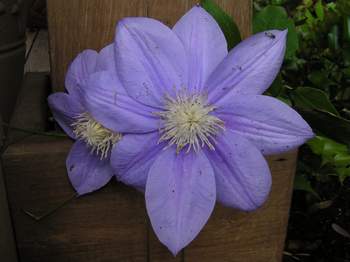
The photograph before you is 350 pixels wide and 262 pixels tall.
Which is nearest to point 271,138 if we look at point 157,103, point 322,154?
point 157,103

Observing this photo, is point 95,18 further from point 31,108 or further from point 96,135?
point 96,135

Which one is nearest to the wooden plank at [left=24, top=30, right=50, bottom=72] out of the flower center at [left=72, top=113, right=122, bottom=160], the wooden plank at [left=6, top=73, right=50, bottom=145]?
the wooden plank at [left=6, top=73, right=50, bottom=145]

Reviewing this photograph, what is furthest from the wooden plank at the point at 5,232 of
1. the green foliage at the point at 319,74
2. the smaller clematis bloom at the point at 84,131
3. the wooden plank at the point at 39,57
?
the wooden plank at the point at 39,57

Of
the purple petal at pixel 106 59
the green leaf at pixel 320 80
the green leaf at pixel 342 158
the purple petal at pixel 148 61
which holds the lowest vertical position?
the green leaf at pixel 342 158

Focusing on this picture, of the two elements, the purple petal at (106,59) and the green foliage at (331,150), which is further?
the green foliage at (331,150)

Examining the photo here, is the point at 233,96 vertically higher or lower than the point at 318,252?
higher

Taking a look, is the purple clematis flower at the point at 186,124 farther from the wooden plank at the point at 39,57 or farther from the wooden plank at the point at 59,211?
the wooden plank at the point at 39,57

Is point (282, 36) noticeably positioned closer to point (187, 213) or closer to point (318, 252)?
point (187, 213)
